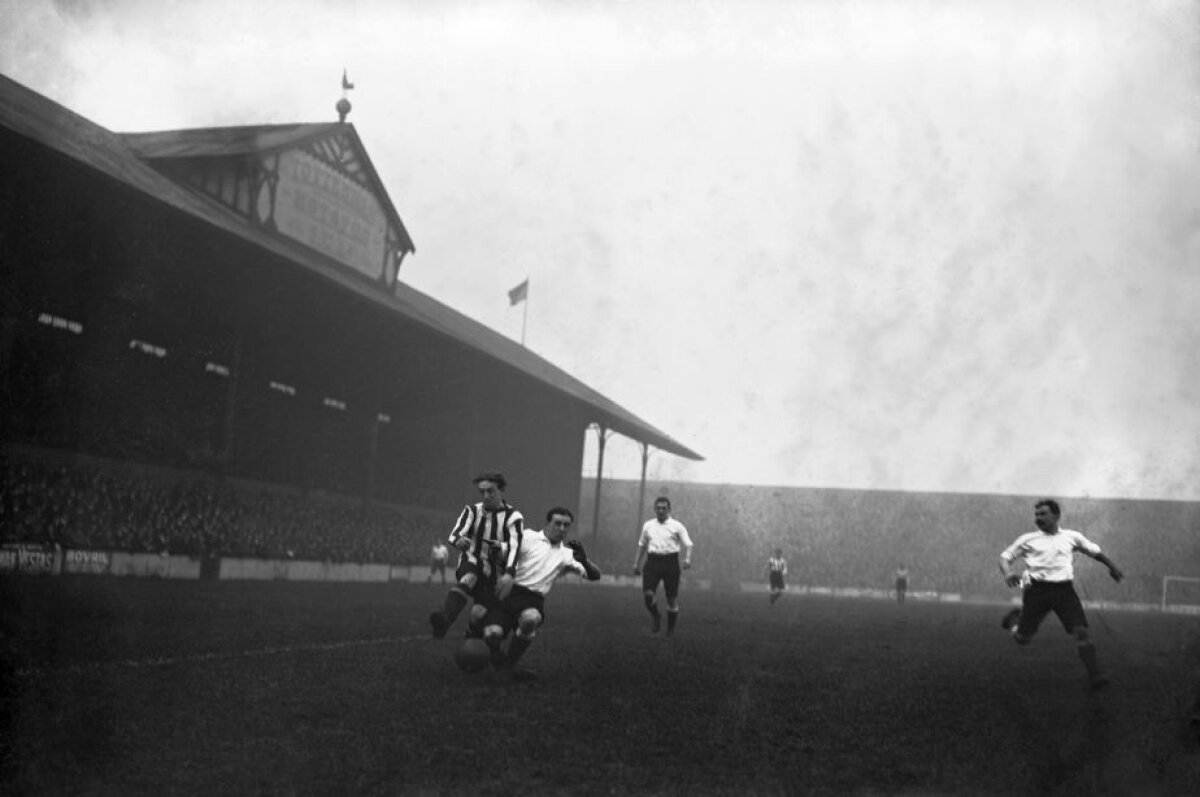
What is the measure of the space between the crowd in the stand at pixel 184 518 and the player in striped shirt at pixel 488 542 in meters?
10.4

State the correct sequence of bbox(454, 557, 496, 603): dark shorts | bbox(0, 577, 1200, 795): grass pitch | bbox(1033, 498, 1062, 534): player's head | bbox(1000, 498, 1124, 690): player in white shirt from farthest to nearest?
bbox(1033, 498, 1062, 534): player's head, bbox(1000, 498, 1124, 690): player in white shirt, bbox(454, 557, 496, 603): dark shorts, bbox(0, 577, 1200, 795): grass pitch

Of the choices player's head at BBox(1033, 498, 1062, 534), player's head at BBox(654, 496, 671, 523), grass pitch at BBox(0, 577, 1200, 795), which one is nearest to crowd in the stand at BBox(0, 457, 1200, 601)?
player's head at BBox(654, 496, 671, 523)

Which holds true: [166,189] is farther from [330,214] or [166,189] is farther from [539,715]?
[539,715]

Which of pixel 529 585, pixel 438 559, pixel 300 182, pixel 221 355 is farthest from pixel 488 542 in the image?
pixel 438 559

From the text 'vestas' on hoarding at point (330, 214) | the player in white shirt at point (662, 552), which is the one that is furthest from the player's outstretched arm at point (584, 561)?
the text 'vestas' on hoarding at point (330, 214)

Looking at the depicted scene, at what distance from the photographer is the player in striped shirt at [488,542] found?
1031 centimetres

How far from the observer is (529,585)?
10570 millimetres

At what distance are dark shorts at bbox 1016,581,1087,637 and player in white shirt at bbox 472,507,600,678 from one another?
4.77 m

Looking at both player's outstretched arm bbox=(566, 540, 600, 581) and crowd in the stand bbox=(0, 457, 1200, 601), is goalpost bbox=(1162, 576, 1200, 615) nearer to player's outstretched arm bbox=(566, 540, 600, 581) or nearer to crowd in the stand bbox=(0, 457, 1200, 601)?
crowd in the stand bbox=(0, 457, 1200, 601)

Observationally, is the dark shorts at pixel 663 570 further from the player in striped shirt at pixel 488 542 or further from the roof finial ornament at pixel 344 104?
the roof finial ornament at pixel 344 104

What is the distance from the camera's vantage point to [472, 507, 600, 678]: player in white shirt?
10367mm

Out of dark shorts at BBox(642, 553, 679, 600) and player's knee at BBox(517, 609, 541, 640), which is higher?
dark shorts at BBox(642, 553, 679, 600)

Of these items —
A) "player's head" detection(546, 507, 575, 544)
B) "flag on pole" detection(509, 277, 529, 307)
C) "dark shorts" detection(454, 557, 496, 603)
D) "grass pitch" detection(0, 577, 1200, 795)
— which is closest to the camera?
"grass pitch" detection(0, 577, 1200, 795)

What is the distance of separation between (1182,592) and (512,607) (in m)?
53.6
